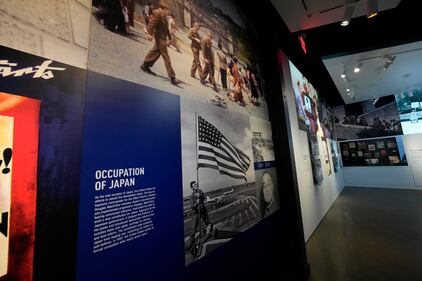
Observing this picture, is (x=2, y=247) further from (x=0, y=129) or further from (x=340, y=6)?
(x=340, y=6)

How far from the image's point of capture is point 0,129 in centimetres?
67

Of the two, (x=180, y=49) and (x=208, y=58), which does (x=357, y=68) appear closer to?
(x=208, y=58)

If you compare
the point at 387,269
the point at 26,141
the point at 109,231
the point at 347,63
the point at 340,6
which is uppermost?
the point at 347,63

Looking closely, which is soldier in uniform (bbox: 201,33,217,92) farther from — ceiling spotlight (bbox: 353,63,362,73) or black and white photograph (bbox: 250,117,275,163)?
ceiling spotlight (bbox: 353,63,362,73)

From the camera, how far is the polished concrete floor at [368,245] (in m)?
2.40

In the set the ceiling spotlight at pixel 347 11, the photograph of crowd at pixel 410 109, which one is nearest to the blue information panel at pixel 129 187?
the ceiling spotlight at pixel 347 11

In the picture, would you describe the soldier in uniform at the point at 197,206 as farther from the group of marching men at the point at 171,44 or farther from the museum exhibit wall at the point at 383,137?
the museum exhibit wall at the point at 383,137

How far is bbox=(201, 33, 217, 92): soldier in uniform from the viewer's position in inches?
69.6

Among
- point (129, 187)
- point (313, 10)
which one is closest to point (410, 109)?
point (313, 10)

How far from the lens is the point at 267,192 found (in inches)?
93.2

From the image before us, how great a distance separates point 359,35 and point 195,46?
4446mm

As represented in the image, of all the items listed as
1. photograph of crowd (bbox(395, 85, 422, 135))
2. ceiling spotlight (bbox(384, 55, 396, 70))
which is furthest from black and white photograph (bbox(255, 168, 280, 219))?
photograph of crowd (bbox(395, 85, 422, 135))

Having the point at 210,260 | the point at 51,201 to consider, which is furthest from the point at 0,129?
the point at 210,260

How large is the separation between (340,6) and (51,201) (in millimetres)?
3669
